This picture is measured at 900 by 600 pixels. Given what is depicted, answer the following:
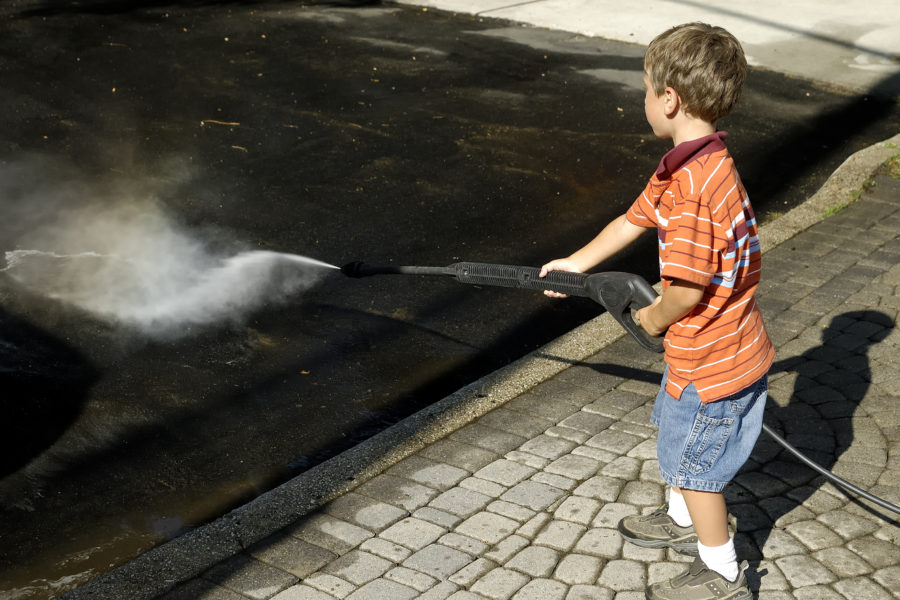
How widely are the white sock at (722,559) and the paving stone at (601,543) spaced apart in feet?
1.36

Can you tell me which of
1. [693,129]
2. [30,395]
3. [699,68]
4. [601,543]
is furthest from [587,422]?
[30,395]

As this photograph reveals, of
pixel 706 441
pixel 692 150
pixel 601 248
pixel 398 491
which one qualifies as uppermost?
pixel 692 150

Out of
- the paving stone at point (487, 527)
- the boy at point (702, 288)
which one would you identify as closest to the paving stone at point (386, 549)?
the paving stone at point (487, 527)

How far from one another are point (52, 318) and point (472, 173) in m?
3.58

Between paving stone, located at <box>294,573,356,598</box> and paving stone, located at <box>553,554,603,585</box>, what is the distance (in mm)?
725

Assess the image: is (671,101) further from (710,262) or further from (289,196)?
(289,196)

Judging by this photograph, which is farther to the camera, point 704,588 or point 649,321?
point 704,588

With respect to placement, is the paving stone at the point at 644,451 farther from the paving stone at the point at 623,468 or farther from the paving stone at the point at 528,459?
the paving stone at the point at 528,459

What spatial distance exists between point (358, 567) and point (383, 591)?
0.56 feet

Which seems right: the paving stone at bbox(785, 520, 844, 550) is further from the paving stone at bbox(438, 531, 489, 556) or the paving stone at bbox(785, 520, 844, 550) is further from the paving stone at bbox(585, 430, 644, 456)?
the paving stone at bbox(438, 531, 489, 556)

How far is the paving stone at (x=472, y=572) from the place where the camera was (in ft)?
11.3

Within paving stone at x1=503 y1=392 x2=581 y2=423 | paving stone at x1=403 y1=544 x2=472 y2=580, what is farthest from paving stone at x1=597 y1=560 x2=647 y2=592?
paving stone at x1=503 y1=392 x2=581 y2=423

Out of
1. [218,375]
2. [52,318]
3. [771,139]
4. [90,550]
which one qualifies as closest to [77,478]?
[90,550]

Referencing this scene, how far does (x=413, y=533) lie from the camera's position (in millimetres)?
3723
